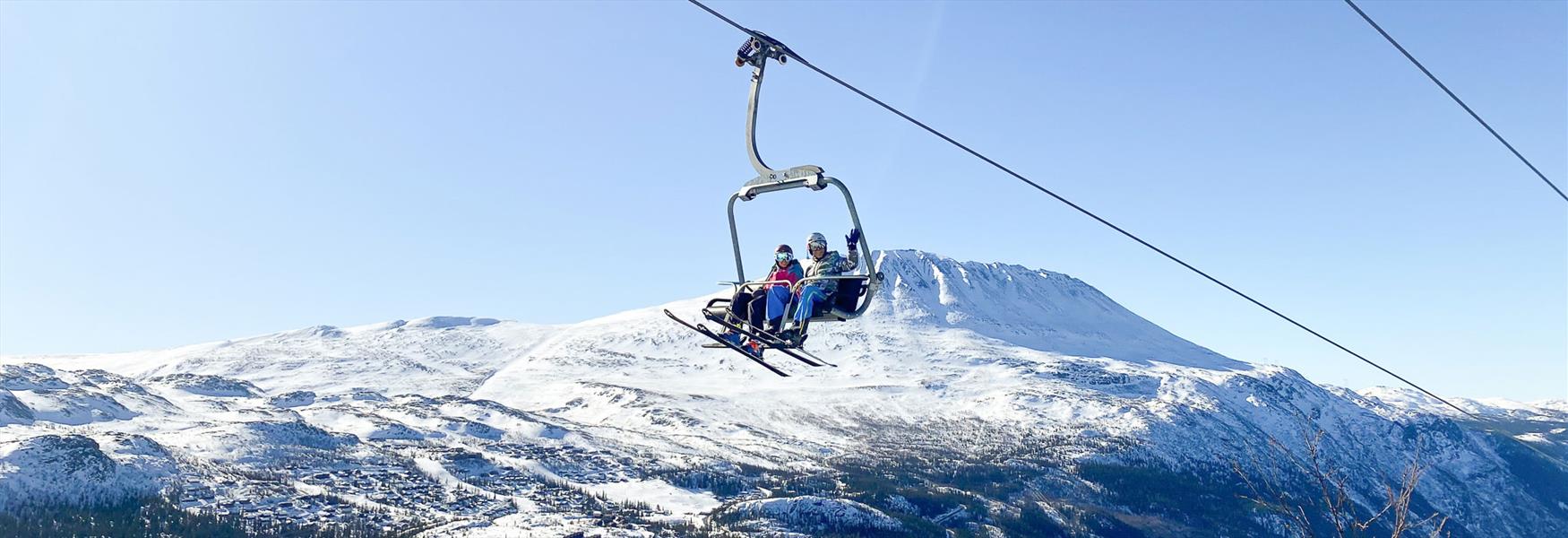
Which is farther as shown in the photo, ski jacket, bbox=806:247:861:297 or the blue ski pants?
ski jacket, bbox=806:247:861:297

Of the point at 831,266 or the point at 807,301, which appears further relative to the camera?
the point at 831,266

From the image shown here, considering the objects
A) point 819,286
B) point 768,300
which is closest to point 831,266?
point 819,286

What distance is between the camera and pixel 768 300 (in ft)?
92.6

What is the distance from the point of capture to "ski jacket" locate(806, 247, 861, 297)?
27.7 meters

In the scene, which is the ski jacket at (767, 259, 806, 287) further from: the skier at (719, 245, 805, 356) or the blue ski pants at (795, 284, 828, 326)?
the blue ski pants at (795, 284, 828, 326)

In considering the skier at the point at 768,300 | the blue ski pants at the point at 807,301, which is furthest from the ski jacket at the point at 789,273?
the blue ski pants at the point at 807,301

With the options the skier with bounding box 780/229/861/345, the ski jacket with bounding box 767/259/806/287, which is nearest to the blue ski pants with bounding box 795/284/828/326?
the skier with bounding box 780/229/861/345

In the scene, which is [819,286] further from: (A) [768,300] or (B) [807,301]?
(A) [768,300]

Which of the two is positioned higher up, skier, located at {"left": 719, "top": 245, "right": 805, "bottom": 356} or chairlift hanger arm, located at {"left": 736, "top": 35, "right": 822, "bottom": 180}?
chairlift hanger arm, located at {"left": 736, "top": 35, "right": 822, "bottom": 180}

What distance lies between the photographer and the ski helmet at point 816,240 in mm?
28703

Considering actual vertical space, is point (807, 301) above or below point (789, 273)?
below

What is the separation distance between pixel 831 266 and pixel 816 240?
43.7 inches

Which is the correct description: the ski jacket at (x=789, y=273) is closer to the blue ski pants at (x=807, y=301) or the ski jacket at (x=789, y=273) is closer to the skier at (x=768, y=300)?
the skier at (x=768, y=300)

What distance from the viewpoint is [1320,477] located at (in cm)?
2603
